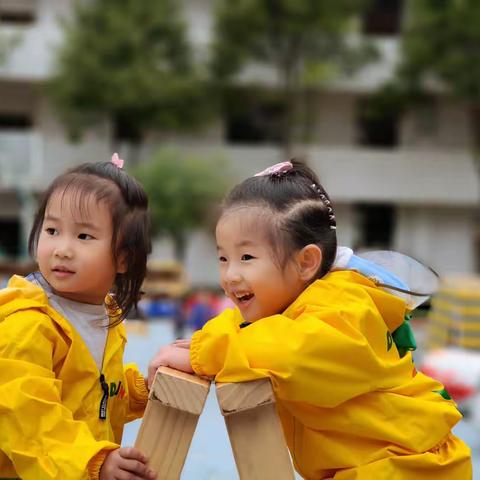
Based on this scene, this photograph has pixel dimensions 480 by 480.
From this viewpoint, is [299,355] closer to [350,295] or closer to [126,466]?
[350,295]

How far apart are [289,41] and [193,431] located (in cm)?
1804

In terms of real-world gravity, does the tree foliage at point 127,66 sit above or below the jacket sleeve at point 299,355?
above

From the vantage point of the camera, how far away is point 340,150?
20531 millimetres

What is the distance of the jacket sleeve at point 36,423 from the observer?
1803 millimetres

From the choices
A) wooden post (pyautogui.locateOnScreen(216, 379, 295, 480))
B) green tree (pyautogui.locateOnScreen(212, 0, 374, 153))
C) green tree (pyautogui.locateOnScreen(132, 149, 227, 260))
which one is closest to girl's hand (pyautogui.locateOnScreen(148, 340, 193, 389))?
wooden post (pyautogui.locateOnScreen(216, 379, 295, 480))

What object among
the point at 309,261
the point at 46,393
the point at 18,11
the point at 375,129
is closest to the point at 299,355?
the point at 309,261

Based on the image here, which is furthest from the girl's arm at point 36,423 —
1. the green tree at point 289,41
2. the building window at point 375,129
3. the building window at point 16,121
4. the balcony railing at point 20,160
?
the building window at point 375,129

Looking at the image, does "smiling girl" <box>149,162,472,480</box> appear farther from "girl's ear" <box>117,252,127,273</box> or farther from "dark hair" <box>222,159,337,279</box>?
"girl's ear" <box>117,252,127,273</box>

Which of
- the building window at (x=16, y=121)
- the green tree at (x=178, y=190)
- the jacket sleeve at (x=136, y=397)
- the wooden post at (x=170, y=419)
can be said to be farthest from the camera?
the building window at (x=16, y=121)

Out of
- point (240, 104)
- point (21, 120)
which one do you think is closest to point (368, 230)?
point (240, 104)

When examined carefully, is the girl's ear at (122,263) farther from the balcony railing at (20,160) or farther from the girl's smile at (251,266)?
the balcony railing at (20,160)

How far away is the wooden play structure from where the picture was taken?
5.49ft

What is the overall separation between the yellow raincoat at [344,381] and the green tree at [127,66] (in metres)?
16.5

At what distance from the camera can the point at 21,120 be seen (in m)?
20.5
